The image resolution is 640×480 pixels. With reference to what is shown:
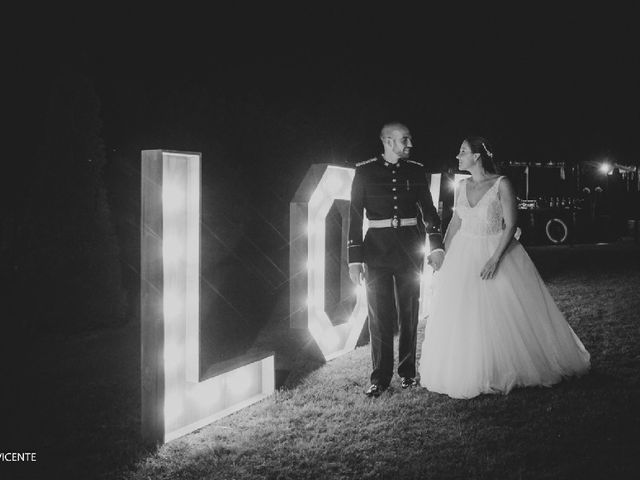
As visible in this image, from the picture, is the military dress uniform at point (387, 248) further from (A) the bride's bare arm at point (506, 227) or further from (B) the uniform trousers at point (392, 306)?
(A) the bride's bare arm at point (506, 227)

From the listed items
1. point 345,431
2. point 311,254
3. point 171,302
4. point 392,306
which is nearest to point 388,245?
point 392,306

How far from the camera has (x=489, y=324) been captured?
5930 mm

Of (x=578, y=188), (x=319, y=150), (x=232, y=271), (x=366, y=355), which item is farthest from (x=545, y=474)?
(x=578, y=188)

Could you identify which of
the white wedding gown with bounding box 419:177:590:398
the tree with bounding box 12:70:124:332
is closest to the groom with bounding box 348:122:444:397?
the white wedding gown with bounding box 419:177:590:398

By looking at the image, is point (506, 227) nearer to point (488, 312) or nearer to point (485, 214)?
point (485, 214)

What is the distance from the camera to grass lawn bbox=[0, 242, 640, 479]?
4.25 meters

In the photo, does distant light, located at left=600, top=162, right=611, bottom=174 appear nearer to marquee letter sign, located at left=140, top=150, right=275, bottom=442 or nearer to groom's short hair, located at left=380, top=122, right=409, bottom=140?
groom's short hair, located at left=380, top=122, right=409, bottom=140

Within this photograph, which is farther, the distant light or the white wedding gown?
the distant light

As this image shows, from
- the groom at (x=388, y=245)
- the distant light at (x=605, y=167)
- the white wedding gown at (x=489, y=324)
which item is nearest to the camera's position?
the white wedding gown at (x=489, y=324)

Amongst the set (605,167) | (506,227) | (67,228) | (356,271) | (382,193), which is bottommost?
(356,271)

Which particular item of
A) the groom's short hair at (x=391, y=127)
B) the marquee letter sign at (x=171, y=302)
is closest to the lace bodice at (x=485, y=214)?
the groom's short hair at (x=391, y=127)

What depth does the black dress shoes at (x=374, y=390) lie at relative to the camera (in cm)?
584

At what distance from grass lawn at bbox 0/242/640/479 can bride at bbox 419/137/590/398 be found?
189mm

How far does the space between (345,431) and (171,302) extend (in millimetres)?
1636
